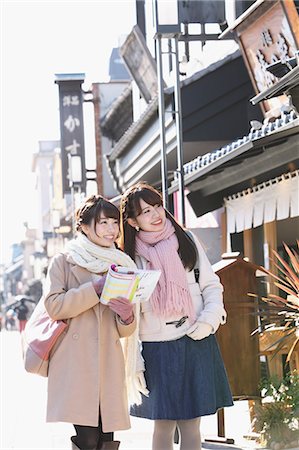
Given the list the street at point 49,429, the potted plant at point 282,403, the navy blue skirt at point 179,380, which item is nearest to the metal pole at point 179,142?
the street at point 49,429

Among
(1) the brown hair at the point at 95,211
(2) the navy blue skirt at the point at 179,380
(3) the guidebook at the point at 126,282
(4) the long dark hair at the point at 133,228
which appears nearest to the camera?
(3) the guidebook at the point at 126,282

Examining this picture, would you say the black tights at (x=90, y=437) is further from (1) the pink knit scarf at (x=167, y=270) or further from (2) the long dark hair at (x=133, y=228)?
(2) the long dark hair at (x=133, y=228)


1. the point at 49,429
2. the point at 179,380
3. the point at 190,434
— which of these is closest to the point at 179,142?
the point at 49,429

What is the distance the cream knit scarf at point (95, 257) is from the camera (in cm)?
600

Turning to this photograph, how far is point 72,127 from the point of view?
92.1ft

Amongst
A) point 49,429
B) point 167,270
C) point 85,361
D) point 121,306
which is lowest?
point 49,429

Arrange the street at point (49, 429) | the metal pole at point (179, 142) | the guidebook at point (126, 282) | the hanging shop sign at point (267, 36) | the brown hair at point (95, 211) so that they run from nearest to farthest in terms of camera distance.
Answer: the guidebook at point (126, 282), the brown hair at point (95, 211), the street at point (49, 429), the metal pole at point (179, 142), the hanging shop sign at point (267, 36)

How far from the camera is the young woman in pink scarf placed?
6125 millimetres

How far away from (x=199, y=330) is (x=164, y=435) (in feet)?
2.35

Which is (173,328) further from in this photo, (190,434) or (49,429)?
(49,429)

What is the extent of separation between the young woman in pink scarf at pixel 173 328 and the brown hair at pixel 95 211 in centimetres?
30

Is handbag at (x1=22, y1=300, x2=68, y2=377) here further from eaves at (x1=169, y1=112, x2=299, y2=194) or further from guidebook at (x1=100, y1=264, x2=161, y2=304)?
eaves at (x1=169, y1=112, x2=299, y2=194)

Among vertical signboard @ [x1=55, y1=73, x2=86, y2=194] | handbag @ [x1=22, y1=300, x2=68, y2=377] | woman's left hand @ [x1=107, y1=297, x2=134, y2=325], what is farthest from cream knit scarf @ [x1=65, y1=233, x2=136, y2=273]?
vertical signboard @ [x1=55, y1=73, x2=86, y2=194]

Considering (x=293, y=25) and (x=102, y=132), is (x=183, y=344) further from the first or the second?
(x=102, y=132)
